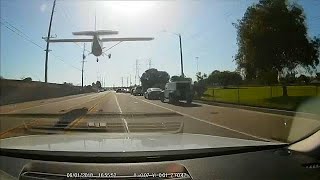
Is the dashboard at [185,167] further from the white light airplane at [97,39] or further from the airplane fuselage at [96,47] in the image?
the airplane fuselage at [96,47]

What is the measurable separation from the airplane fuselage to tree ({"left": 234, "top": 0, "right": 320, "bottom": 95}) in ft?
12.2

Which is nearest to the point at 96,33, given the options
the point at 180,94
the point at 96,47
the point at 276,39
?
the point at 96,47

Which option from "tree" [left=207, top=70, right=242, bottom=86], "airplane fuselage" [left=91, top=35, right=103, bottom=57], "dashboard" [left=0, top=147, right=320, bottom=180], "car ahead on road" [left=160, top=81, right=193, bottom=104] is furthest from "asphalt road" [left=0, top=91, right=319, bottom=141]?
"car ahead on road" [left=160, top=81, right=193, bottom=104]

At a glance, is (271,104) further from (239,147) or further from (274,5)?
(239,147)

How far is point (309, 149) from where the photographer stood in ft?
16.0

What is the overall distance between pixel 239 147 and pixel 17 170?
231cm

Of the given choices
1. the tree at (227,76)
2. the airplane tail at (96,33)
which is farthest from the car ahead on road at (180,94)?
the airplane tail at (96,33)

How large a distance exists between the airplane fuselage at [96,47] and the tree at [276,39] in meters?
3.72

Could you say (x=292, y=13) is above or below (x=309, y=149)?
above

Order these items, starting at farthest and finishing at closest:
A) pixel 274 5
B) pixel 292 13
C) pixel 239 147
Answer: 1. pixel 274 5
2. pixel 292 13
3. pixel 239 147

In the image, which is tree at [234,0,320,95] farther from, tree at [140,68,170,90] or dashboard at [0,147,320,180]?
dashboard at [0,147,320,180]

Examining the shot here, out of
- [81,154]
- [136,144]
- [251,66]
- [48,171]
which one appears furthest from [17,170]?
[251,66]

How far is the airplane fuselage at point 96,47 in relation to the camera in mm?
10143

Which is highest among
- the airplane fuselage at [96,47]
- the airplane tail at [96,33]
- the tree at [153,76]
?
the airplane tail at [96,33]
